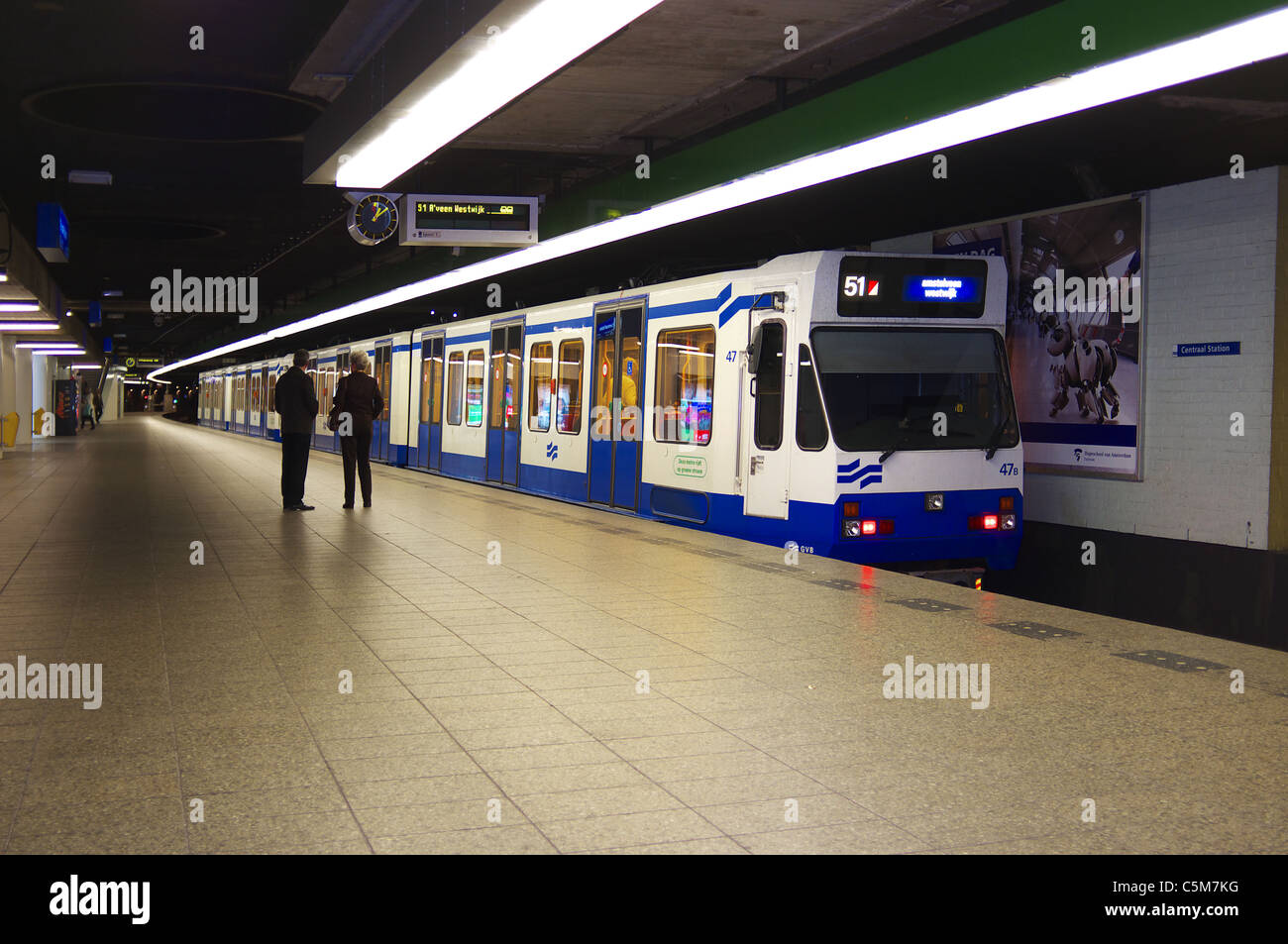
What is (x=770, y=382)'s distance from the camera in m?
10.1

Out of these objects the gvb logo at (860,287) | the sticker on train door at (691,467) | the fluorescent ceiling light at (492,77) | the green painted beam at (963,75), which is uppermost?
the green painted beam at (963,75)

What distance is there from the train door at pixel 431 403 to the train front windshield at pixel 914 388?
40.9 ft

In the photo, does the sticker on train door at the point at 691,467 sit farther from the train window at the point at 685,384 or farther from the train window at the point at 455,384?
the train window at the point at 455,384

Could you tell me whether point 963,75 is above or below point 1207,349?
above

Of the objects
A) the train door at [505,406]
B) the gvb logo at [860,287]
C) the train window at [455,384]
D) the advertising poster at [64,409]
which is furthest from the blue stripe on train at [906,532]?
the advertising poster at [64,409]

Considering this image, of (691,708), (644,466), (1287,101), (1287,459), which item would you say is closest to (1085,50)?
(1287,101)

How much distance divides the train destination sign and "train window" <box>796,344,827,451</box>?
1.66 feet

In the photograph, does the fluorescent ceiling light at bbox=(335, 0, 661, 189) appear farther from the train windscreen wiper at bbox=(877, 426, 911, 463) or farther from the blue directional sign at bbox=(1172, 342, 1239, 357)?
the blue directional sign at bbox=(1172, 342, 1239, 357)

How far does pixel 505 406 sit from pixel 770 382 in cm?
816

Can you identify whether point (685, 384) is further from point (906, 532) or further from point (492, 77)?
point (492, 77)

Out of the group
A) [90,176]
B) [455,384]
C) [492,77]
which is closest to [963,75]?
[492,77]

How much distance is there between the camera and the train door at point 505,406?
17312mm

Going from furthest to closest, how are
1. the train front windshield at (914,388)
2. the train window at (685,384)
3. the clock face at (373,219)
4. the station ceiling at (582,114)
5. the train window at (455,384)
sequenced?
1. the train window at (455,384)
2. the clock face at (373,219)
3. the train window at (685,384)
4. the train front windshield at (914,388)
5. the station ceiling at (582,114)

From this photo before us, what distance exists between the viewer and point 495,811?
3.97m
